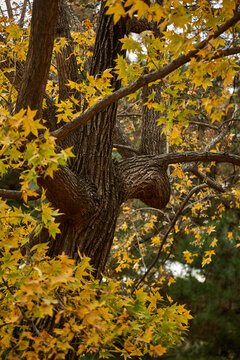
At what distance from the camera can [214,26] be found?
7.25 feet

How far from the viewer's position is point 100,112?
3.02 m

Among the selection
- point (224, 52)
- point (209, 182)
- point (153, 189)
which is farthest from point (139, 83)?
point (209, 182)

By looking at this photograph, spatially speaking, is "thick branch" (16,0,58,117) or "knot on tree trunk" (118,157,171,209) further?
"knot on tree trunk" (118,157,171,209)

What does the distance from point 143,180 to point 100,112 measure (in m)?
0.67

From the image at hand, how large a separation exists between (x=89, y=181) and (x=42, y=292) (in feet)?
4.51

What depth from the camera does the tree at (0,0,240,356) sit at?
1905 millimetres

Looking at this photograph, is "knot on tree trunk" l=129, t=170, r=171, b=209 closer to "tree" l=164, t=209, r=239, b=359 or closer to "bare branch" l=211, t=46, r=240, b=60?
"bare branch" l=211, t=46, r=240, b=60

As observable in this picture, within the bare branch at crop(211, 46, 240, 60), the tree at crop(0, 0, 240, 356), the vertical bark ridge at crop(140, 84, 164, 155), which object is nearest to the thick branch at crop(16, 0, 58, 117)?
the tree at crop(0, 0, 240, 356)

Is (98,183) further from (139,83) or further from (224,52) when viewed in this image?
(224,52)

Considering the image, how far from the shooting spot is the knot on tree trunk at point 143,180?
3131mm

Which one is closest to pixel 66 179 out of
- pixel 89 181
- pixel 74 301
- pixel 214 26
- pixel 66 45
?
pixel 89 181

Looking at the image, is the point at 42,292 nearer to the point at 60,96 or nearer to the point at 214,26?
the point at 214,26

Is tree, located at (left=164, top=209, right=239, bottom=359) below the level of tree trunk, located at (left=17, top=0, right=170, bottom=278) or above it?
below

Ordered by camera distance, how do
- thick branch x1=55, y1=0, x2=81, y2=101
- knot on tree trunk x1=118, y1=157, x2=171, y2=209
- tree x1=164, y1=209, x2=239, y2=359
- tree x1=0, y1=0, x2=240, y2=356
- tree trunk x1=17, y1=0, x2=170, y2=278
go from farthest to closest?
tree x1=164, y1=209, x2=239, y2=359 → thick branch x1=55, y1=0, x2=81, y2=101 → knot on tree trunk x1=118, y1=157, x2=171, y2=209 → tree trunk x1=17, y1=0, x2=170, y2=278 → tree x1=0, y1=0, x2=240, y2=356
